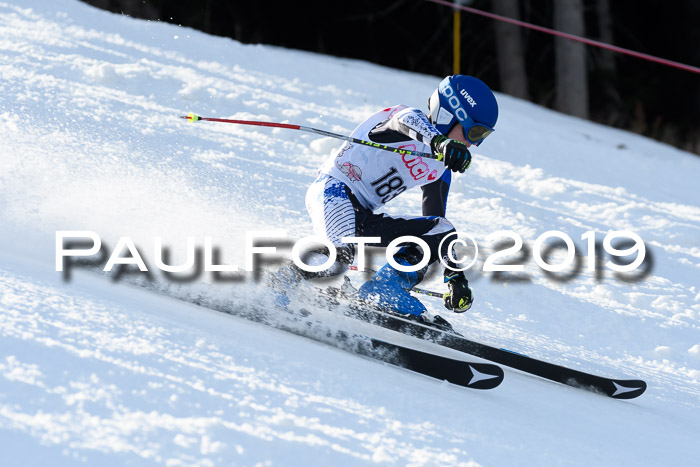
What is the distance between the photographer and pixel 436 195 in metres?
3.78

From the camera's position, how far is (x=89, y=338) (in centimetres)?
254

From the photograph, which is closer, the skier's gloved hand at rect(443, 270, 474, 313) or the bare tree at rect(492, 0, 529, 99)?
the skier's gloved hand at rect(443, 270, 474, 313)

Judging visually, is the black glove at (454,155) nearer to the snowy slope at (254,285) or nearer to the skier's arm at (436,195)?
the skier's arm at (436,195)

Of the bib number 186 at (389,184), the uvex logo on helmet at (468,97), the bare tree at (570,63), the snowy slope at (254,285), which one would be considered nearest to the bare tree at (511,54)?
the bare tree at (570,63)

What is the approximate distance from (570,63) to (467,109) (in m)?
8.92

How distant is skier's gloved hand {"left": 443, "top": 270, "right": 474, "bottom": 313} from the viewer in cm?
353

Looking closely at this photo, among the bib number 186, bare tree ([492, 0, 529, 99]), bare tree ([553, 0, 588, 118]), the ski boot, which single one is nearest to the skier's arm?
the bib number 186

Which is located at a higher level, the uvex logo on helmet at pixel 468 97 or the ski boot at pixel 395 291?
the uvex logo on helmet at pixel 468 97

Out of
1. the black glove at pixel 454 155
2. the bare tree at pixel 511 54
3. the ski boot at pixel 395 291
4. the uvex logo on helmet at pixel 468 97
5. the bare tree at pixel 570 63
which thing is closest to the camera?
the black glove at pixel 454 155

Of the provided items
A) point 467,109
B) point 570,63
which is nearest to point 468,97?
point 467,109

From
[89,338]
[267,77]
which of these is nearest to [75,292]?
[89,338]

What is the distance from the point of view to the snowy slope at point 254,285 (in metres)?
2.24

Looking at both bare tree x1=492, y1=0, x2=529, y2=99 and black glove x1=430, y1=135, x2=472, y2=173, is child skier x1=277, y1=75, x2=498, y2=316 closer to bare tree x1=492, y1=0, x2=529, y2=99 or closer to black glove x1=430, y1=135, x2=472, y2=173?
black glove x1=430, y1=135, x2=472, y2=173

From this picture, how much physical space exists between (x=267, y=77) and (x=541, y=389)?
5.38 m
